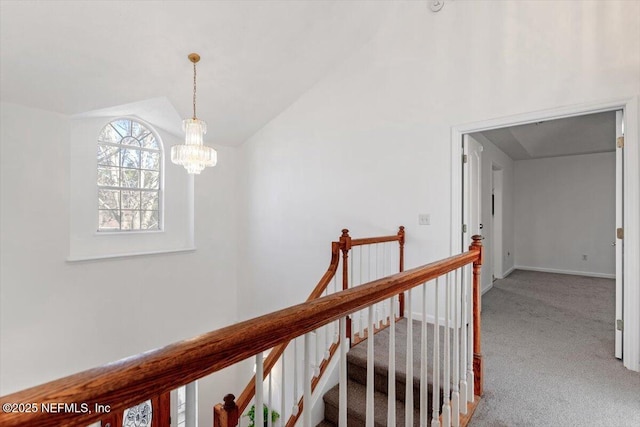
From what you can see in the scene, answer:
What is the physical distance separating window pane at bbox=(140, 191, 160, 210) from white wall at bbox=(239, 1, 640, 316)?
4.34 ft

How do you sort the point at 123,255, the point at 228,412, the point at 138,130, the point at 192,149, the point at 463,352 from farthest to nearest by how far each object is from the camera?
the point at 138,130
the point at 123,255
the point at 192,149
the point at 463,352
the point at 228,412

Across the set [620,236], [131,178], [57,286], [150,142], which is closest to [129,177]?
[131,178]

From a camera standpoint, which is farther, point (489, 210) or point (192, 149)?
point (489, 210)

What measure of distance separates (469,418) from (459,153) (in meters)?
2.20

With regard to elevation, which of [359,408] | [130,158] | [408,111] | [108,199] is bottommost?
[359,408]

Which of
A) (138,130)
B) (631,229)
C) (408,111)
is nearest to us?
(631,229)

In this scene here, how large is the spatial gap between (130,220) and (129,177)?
586mm

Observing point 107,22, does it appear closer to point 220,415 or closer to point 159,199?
point 159,199

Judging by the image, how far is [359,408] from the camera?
2146 millimetres

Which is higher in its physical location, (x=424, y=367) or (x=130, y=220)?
(x=130, y=220)

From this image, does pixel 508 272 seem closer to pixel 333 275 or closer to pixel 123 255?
pixel 333 275

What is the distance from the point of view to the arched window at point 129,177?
4008 mm

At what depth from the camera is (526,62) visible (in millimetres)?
2686

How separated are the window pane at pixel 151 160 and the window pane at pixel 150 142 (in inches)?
3.6
